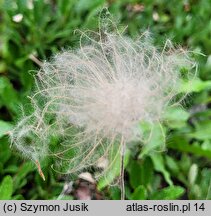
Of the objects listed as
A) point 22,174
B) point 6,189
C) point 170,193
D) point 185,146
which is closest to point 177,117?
point 185,146

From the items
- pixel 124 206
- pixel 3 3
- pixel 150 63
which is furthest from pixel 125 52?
pixel 3 3

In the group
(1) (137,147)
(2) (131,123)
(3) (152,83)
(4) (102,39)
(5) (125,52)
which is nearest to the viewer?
(2) (131,123)

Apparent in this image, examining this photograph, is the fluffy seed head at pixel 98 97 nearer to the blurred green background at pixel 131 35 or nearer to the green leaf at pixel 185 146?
the blurred green background at pixel 131 35

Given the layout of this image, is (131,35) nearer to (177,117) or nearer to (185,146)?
(177,117)

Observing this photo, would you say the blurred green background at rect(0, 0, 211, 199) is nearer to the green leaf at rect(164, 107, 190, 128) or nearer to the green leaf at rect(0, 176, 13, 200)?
the green leaf at rect(164, 107, 190, 128)

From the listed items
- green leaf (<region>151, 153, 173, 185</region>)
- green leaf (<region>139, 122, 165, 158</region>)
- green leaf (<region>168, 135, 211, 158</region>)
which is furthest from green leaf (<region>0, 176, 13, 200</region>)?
green leaf (<region>168, 135, 211, 158</region>)

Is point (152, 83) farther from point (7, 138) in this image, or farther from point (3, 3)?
point (3, 3)
